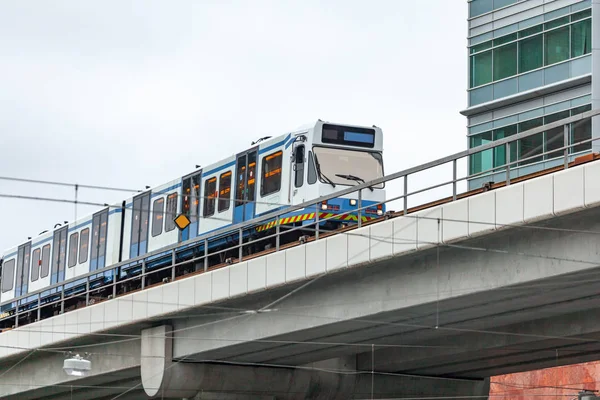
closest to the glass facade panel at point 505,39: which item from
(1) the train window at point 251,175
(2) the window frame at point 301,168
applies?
(1) the train window at point 251,175

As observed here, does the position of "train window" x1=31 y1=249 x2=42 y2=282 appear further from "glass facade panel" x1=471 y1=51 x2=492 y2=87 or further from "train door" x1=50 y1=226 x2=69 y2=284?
"glass facade panel" x1=471 y1=51 x2=492 y2=87

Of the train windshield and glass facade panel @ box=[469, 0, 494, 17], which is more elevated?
glass facade panel @ box=[469, 0, 494, 17]

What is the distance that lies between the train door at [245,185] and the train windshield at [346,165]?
8.67ft

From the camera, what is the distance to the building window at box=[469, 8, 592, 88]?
178 ft

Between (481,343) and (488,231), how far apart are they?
7.34 m

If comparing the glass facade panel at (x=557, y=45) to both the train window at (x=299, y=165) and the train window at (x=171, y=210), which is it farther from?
the train window at (x=299, y=165)

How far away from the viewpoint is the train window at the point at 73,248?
4630 cm

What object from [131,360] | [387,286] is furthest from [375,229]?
[131,360]

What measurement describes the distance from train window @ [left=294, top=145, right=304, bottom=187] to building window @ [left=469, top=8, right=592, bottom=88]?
24.4m

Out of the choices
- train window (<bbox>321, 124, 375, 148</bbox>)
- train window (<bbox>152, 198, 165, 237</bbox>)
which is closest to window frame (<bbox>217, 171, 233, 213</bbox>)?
train window (<bbox>152, 198, 165, 237</bbox>)

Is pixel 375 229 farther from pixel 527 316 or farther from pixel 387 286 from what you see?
pixel 527 316

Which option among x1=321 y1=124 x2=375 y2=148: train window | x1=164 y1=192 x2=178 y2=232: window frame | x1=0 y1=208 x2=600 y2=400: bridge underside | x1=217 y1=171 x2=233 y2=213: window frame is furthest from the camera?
x1=164 y1=192 x2=178 y2=232: window frame

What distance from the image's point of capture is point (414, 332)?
85.9 feet

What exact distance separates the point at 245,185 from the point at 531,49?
25.3 metres
